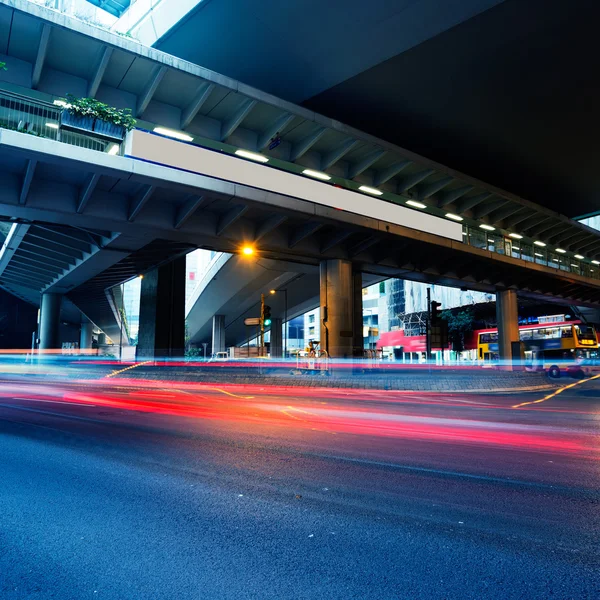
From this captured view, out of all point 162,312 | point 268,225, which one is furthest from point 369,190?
point 162,312

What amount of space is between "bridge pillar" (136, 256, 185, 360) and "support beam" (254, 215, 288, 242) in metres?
11.9

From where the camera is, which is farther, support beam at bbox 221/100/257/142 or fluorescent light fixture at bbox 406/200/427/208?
fluorescent light fixture at bbox 406/200/427/208

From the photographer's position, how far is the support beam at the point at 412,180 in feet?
64.2

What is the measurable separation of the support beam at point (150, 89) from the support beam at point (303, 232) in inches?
288

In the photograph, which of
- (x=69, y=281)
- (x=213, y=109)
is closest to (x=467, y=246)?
(x=213, y=109)

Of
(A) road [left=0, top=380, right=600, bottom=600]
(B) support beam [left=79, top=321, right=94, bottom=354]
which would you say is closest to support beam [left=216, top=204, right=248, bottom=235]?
(A) road [left=0, top=380, right=600, bottom=600]

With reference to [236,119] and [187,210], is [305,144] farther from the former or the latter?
[187,210]

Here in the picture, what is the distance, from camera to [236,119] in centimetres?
1524

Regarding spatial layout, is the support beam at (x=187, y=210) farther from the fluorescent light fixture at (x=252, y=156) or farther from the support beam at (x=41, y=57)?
the support beam at (x=41, y=57)

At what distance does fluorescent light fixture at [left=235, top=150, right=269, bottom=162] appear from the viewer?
16359mm

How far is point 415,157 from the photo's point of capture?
18547mm

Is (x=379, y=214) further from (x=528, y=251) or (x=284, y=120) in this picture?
(x=528, y=251)

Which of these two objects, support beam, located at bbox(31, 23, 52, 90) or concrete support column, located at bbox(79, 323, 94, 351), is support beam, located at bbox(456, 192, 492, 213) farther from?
concrete support column, located at bbox(79, 323, 94, 351)

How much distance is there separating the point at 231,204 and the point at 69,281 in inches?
735
